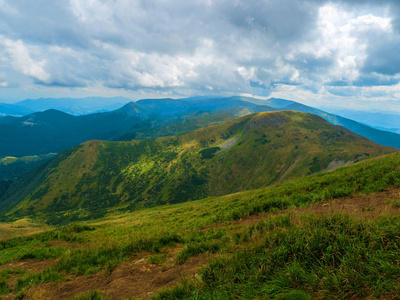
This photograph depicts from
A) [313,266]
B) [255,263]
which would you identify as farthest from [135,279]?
[313,266]

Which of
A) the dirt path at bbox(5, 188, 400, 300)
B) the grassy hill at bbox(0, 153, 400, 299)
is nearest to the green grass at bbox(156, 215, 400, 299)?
the grassy hill at bbox(0, 153, 400, 299)

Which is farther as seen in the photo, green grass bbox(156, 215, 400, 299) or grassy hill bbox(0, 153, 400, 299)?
grassy hill bbox(0, 153, 400, 299)

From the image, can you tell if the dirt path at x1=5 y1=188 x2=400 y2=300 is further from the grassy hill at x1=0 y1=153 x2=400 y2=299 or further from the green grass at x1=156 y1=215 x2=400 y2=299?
the green grass at x1=156 y1=215 x2=400 y2=299

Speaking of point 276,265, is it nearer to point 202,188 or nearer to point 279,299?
point 279,299

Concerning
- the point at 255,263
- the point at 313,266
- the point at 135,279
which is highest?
the point at 313,266

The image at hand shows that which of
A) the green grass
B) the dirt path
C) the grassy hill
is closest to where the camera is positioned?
the green grass

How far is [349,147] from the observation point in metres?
141

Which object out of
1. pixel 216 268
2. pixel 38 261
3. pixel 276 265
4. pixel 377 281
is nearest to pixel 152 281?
pixel 216 268

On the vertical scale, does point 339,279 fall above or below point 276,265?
above

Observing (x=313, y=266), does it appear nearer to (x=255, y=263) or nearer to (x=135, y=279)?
(x=255, y=263)

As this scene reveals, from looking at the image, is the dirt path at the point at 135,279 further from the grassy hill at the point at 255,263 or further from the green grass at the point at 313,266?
the green grass at the point at 313,266

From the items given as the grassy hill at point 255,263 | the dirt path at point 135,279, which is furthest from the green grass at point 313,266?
the dirt path at point 135,279

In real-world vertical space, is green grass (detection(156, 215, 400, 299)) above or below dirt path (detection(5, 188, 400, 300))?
Answer: above

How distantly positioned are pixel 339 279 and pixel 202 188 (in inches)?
7185
